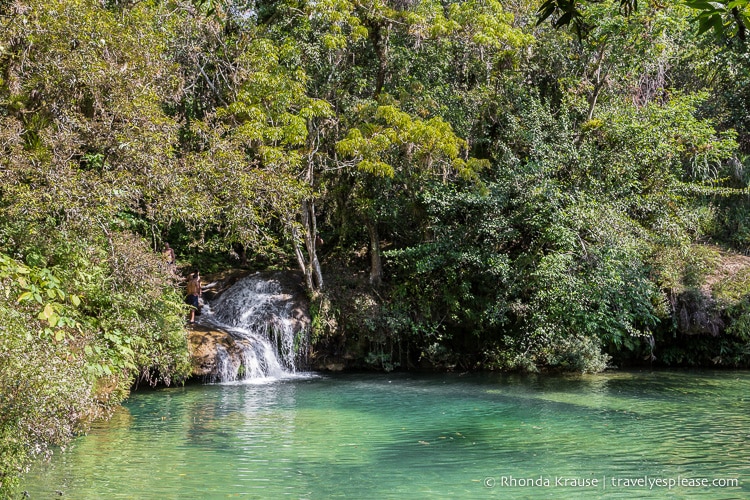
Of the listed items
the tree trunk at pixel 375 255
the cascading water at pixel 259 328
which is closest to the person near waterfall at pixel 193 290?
the cascading water at pixel 259 328

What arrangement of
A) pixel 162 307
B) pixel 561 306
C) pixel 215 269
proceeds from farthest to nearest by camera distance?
1. pixel 215 269
2. pixel 561 306
3. pixel 162 307

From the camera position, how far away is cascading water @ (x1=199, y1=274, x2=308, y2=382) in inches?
603

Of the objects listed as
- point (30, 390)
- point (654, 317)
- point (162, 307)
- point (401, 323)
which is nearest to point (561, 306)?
point (654, 317)

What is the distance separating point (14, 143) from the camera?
33.0 ft

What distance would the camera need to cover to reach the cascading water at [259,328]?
1533 centimetres

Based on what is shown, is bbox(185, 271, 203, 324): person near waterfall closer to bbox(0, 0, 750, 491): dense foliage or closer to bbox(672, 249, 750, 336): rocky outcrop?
bbox(0, 0, 750, 491): dense foliage

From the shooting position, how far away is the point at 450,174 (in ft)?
57.5

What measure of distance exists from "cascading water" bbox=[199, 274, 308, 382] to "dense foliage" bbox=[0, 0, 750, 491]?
0.73 metres

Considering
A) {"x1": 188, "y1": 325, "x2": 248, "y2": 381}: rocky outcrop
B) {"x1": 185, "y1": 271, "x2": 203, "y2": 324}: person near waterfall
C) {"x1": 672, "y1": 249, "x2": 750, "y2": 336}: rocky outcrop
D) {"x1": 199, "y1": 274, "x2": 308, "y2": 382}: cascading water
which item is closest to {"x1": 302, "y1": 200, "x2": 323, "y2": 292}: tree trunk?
{"x1": 199, "y1": 274, "x2": 308, "y2": 382}: cascading water

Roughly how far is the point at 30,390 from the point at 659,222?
46.8 feet

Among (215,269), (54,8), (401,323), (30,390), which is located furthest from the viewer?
(215,269)

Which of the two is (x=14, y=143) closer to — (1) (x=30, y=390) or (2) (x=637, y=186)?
(1) (x=30, y=390)

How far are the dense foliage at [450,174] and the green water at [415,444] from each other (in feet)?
6.28

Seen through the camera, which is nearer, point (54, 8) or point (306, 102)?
point (54, 8)
